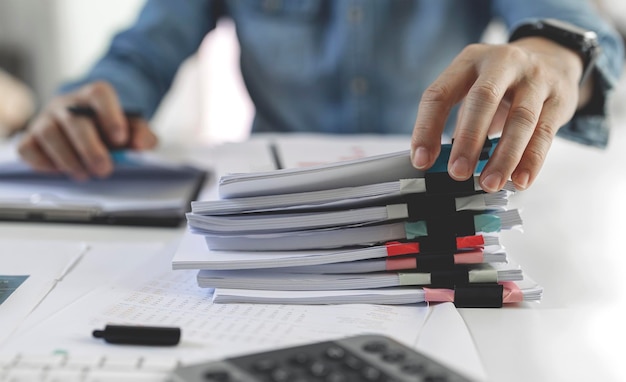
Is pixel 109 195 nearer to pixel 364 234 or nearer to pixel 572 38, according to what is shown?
pixel 364 234

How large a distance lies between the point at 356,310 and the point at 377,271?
2.1 inches

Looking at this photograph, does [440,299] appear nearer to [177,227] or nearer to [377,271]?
[377,271]

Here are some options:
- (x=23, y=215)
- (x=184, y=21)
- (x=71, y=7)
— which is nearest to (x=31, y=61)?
(x=71, y=7)

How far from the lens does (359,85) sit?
1192mm

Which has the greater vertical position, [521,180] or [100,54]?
[521,180]

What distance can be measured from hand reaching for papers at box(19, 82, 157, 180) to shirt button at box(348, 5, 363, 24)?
1.42ft

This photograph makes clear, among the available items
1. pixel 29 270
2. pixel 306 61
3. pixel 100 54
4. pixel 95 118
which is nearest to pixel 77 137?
pixel 95 118

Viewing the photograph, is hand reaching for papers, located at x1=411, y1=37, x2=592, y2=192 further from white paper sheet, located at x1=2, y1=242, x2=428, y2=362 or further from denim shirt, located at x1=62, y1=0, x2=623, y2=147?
denim shirt, located at x1=62, y1=0, x2=623, y2=147

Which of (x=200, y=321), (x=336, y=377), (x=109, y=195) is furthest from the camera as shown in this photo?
(x=109, y=195)

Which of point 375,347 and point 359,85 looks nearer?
point 375,347

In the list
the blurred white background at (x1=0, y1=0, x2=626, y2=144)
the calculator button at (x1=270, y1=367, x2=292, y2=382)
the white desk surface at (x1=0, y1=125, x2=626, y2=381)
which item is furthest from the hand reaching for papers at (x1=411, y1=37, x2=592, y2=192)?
the blurred white background at (x1=0, y1=0, x2=626, y2=144)

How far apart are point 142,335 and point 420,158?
232 millimetres

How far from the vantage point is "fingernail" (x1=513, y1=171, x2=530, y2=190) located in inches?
21.8

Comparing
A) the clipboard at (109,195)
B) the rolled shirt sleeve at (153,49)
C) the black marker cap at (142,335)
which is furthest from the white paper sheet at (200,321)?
the rolled shirt sleeve at (153,49)
